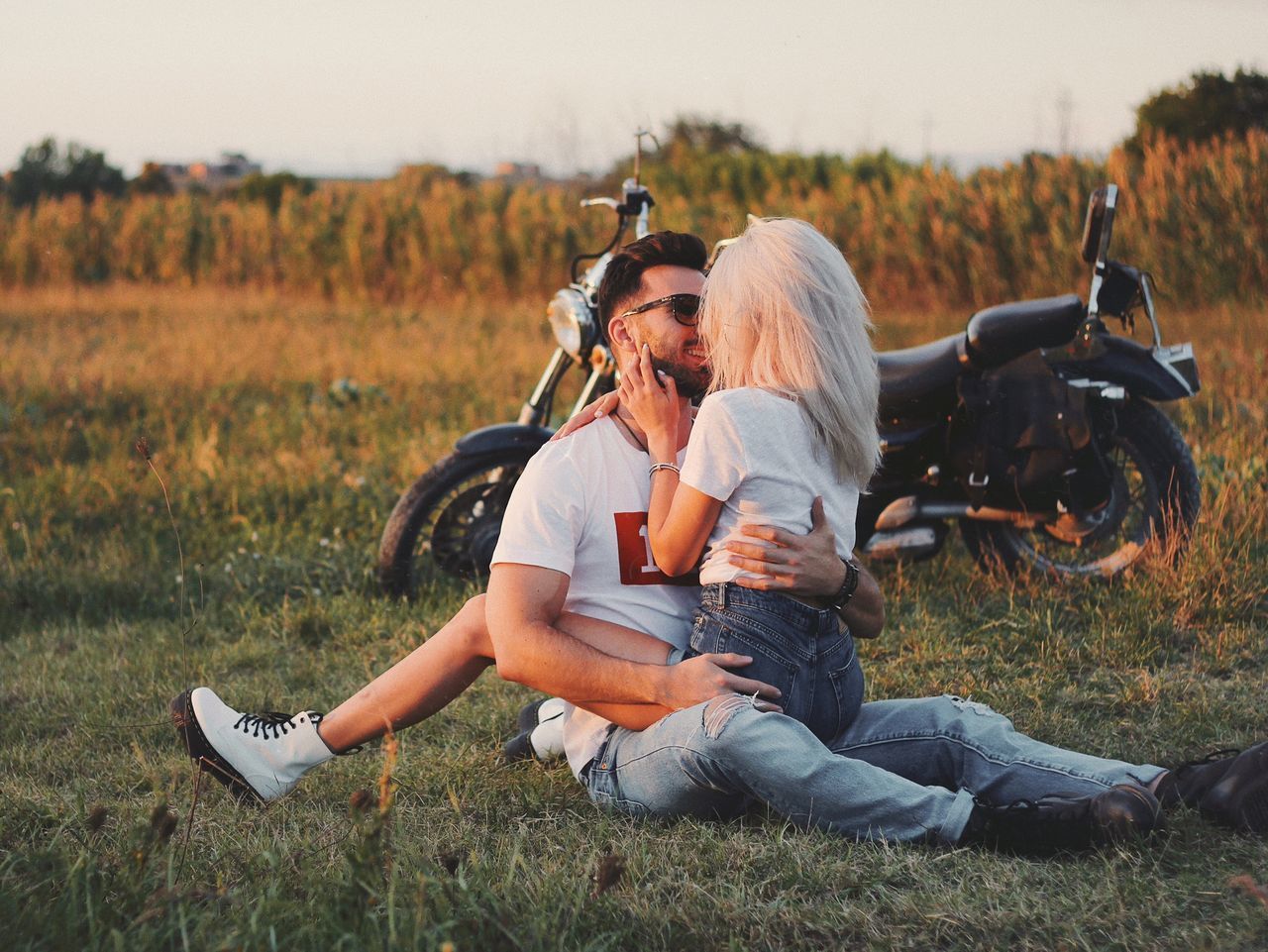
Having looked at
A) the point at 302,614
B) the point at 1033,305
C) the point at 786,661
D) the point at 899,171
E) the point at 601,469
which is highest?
the point at 899,171

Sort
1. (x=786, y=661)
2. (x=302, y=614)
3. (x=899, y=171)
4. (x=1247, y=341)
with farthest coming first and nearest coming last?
(x=899, y=171)
(x=1247, y=341)
(x=302, y=614)
(x=786, y=661)

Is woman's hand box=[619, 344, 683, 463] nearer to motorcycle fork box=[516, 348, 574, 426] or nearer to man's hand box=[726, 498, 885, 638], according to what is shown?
man's hand box=[726, 498, 885, 638]

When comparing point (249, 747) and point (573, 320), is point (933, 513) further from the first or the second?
point (249, 747)

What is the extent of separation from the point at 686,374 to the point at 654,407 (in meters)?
0.20

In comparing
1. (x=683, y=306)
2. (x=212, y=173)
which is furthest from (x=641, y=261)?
(x=212, y=173)

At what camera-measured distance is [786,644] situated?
2682mm

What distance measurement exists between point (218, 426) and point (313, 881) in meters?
5.84

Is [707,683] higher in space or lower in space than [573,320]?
lower

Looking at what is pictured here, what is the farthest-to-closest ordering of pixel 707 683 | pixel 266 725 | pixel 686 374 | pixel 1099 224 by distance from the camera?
pixel 1099 224, pixel 266 725, pixel 686 374, pixel 707 683

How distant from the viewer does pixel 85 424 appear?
25.0 feet

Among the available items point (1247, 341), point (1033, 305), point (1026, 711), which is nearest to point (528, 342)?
point (1247, 341)

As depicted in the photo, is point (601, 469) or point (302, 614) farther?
point (302, 614)

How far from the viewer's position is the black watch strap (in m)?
2.75

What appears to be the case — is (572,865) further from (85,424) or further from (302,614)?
(85,424)
